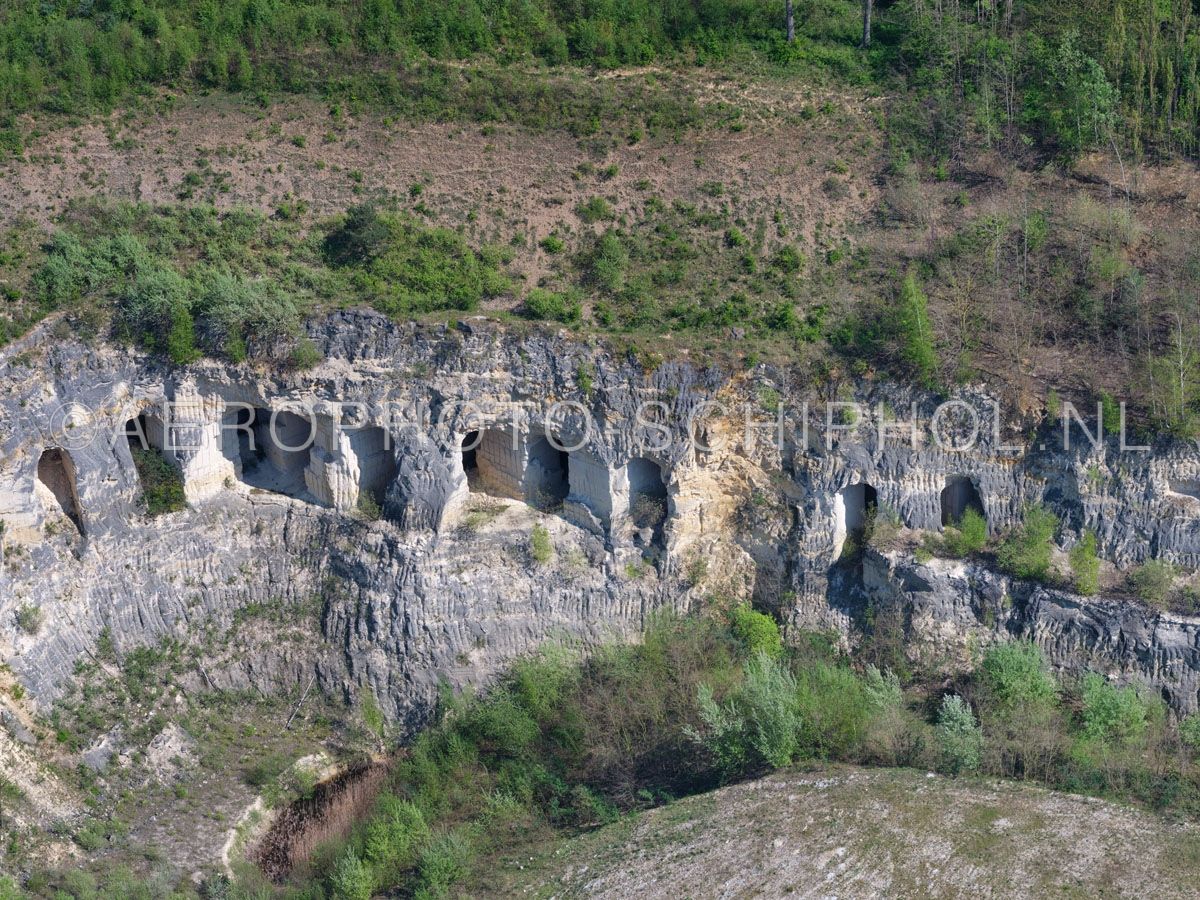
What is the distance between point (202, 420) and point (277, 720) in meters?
7.68

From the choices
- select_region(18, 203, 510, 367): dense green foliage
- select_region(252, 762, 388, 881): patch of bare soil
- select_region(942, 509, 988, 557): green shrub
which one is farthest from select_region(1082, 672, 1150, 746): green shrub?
select_region(18, 203, 510, 367): dense green foliage

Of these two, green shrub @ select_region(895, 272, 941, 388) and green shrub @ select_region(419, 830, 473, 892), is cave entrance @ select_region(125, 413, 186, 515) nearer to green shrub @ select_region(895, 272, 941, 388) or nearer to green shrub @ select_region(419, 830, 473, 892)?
green shrub @ select_region(419, 830, 473, 892)

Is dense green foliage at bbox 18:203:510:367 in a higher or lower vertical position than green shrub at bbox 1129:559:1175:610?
higher

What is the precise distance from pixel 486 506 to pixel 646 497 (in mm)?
4076

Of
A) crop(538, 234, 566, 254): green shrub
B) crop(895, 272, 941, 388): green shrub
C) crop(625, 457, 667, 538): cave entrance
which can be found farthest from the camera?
crop(538, 234, 566, 254): green shrub

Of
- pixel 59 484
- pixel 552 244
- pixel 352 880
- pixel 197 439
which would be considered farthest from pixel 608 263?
pixel 352 880

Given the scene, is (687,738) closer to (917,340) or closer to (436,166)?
(917,340)

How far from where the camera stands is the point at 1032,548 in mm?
38094

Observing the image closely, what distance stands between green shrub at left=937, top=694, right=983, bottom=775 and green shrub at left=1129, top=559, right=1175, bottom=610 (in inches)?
193

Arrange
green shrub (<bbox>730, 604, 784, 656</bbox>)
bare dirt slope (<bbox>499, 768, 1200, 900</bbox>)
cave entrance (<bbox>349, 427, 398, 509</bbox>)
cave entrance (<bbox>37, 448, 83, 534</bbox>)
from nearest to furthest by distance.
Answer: bare dirt slope (<bbox>499, 768, 1200, 900</bbox>), cave entrance (<bbox>37, 448, 83, 534</bbox>), green shrub (<bbox>730, 604, 784, 656</bbox>), cave entrance (<bbox>349, 427, 398, 509</bbox>)

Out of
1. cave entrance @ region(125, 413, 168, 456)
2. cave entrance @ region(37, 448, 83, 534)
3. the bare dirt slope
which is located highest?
cave entrance @ region(125, 413, 168, 456)

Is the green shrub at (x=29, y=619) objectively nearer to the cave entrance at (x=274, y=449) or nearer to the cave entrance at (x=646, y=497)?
the cave entrance at (x=274, y=449)

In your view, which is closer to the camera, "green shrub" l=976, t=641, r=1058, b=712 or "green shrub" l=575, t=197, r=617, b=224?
"green shrub" l=976, t=641, r=1058, b=712

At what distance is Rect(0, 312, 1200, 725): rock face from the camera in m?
37.9
